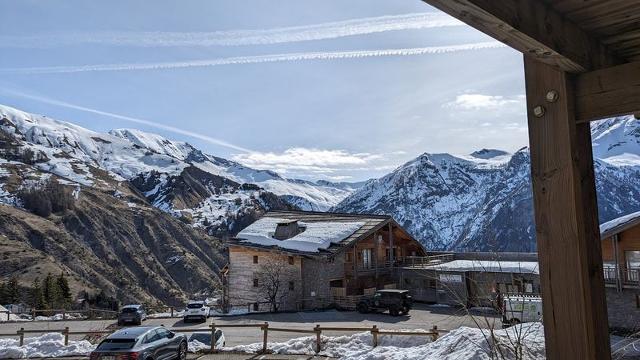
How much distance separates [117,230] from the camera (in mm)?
131500

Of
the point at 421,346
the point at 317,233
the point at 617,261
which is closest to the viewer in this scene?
the point at 421,346

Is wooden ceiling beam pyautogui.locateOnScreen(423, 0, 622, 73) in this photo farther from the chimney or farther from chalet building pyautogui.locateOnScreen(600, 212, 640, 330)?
the chimney

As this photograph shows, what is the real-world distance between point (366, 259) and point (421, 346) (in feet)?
89.0

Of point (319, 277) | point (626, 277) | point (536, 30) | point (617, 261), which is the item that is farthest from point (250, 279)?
point (536, 30)

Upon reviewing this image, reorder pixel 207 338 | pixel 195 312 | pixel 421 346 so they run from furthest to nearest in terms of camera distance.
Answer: pixel 195 312
pixel 207 338
pixel 421 346

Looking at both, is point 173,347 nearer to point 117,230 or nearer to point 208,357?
point 208,357

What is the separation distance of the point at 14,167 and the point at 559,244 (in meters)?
183

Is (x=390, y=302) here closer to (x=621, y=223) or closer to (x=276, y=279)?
(x=276, y=279)

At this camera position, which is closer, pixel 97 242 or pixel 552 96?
pixel 552 96

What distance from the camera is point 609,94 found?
3492mm

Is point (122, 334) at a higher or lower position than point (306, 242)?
lower

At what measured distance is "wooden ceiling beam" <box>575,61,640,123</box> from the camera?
11.3ft

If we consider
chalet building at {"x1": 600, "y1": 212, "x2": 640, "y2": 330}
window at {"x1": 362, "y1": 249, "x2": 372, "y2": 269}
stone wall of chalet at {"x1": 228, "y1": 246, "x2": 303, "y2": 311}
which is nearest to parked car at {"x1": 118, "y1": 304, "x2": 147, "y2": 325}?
stone wall of chalet at {"x1": 228, "y1": 246, "x2": 303, "y2": 311}

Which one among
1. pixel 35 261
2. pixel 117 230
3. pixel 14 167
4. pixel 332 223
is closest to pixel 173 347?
pixel 332 223
